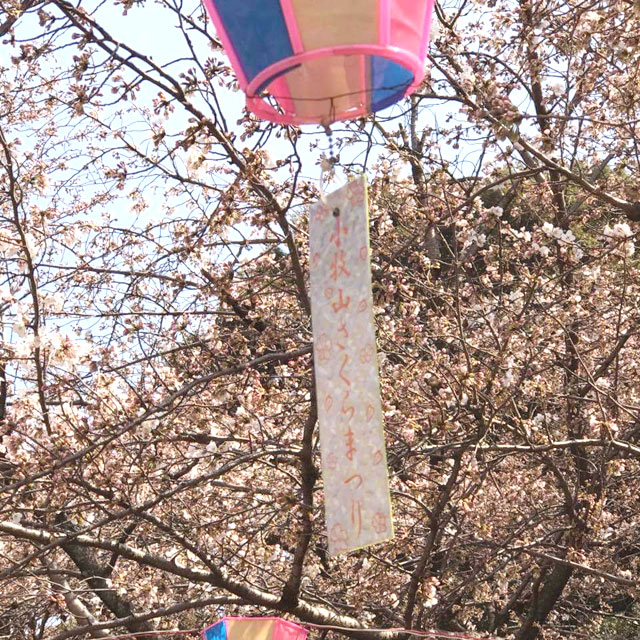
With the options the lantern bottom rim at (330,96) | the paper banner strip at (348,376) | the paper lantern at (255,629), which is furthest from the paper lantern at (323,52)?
the paper lantern at (255,629)

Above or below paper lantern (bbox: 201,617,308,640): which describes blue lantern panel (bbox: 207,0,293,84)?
above

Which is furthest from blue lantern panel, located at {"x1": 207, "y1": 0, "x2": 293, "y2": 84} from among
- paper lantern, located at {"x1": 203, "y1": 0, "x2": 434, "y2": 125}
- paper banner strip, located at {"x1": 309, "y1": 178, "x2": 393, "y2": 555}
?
paper banner strip, located at {"x1": 309, "y1": 178, "x2": 393, "y2": 555}

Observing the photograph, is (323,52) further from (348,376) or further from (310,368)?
(310,368)

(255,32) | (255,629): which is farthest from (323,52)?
(255,629)

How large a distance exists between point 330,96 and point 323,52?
26 cm

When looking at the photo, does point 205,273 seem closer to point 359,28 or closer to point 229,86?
point 229,86

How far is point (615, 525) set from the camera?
6617 mm

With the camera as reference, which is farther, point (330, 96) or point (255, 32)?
point (330, 96)

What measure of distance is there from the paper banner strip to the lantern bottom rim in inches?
7.7

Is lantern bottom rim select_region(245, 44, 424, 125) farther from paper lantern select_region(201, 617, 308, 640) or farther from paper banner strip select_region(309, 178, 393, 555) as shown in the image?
paper lantern select_region(201, 617, 308, 640)

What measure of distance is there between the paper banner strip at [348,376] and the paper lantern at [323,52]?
0.78 feet

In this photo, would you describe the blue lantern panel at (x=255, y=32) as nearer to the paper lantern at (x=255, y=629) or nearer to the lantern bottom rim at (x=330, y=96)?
the lantern bottom rim at (x=330, y=96)

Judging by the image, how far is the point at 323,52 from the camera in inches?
83.6

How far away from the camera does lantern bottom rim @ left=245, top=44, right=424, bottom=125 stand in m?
2.14
